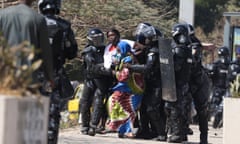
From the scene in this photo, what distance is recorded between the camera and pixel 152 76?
13.5 metres

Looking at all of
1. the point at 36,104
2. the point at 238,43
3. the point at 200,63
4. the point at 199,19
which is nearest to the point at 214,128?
the point at 238,43

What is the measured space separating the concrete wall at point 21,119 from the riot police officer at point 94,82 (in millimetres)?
7318

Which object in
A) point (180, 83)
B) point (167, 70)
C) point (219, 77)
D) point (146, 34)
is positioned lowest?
point (219, 77)

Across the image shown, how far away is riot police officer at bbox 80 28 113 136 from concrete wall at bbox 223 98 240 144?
11.0 ft

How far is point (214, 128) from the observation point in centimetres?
1800

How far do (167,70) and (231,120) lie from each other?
8.74 feet

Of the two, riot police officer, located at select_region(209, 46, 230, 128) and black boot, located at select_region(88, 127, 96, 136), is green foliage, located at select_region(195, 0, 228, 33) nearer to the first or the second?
riot police officer, located at select_region(209, 46, 230, 128)

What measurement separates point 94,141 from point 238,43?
29.4 feet

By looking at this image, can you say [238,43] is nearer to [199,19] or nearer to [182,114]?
[182,114]

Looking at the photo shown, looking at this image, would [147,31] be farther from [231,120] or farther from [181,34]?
[231,120]

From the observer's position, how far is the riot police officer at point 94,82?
44.9 ft

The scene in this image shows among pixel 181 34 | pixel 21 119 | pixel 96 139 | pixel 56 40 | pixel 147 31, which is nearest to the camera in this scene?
pixel 21 119

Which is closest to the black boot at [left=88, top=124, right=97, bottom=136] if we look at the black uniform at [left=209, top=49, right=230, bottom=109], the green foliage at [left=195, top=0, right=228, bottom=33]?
the black uniform at [left=209, top=49, right=230, bottom=109]

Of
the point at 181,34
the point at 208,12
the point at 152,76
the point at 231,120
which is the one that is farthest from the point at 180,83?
the point at 208,12
